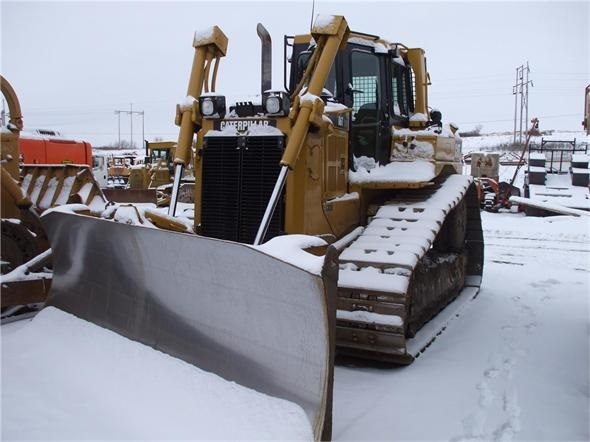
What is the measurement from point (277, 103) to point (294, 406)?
2647 mm

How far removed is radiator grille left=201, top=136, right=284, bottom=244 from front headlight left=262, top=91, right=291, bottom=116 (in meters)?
0.22

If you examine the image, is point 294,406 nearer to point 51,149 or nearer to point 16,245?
point 16,245

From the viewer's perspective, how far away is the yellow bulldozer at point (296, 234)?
10.7 feet

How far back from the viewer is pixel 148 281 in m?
4.13

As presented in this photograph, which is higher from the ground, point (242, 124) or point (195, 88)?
point (195, 88)

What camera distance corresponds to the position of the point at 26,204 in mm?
5723

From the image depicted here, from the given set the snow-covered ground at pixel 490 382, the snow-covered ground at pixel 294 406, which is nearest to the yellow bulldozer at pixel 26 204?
the snow-covered ground at pixel 294 406

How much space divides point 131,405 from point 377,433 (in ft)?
4.89

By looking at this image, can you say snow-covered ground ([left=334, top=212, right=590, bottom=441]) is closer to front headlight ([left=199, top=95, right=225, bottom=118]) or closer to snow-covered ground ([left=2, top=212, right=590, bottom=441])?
snow-covered ground ([left=2, top=212, right=590, bottom=441])

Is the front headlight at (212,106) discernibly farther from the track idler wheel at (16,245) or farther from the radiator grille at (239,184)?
the track idler wheel at (16,245)

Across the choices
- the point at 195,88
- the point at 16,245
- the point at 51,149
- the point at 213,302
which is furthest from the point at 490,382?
the point at 51,149

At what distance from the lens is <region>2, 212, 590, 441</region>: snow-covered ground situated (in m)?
3.15

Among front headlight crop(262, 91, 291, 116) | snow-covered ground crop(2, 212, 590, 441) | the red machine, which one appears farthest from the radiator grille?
the red machine

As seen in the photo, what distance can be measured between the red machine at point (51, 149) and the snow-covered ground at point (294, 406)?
11917mm
